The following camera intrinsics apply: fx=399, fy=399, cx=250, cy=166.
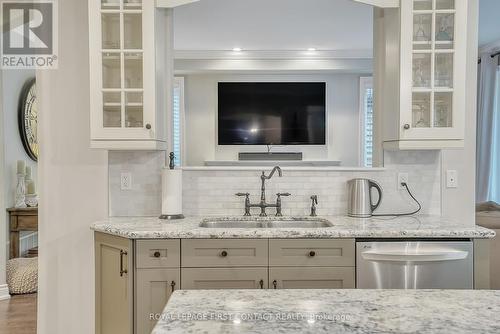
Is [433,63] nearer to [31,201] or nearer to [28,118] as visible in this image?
[31,201]

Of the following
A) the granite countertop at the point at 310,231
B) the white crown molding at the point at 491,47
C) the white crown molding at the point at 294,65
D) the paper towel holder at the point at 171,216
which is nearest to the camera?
the granite countertop at the point at 310,231

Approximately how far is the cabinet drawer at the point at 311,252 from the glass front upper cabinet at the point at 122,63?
3.68ft

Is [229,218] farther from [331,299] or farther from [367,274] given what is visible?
[331,299]

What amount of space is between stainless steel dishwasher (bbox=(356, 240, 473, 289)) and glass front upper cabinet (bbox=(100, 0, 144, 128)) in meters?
1.53

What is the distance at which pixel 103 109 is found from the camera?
2.43 metres

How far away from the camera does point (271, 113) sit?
4.88 metres

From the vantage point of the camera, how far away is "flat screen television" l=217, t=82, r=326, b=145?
462 cm

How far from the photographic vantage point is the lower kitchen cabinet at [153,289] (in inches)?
83.8

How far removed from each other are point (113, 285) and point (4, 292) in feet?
7.51

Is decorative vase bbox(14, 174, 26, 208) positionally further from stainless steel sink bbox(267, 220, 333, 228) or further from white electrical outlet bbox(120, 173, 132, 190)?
stainless steel sink bbox(267, 220, 333, 228)

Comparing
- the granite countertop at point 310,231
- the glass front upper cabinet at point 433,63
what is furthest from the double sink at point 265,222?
the glass front upper cabinet at point 433,63

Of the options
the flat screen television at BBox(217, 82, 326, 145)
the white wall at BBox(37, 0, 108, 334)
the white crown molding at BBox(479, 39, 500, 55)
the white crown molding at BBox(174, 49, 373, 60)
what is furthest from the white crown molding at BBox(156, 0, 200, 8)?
the white crown molding at BBox(479, 39, 500, 55)

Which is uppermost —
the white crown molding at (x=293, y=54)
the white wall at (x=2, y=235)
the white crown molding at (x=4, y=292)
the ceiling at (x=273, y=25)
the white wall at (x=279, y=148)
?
the ceiling at (x=273, y=25)

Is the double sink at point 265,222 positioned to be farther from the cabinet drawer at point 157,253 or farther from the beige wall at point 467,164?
the beige wall at point 467,164
